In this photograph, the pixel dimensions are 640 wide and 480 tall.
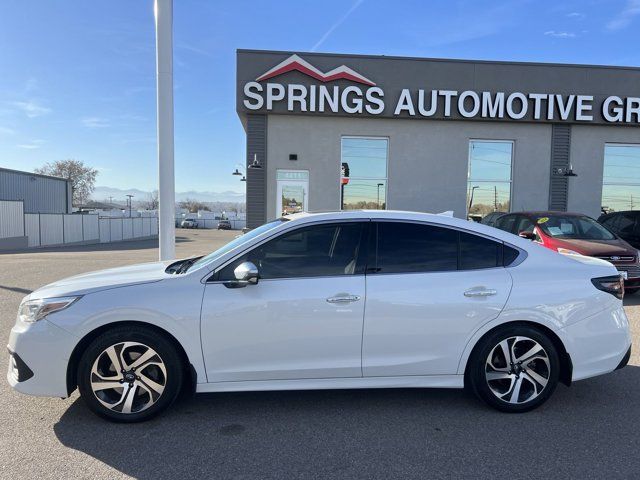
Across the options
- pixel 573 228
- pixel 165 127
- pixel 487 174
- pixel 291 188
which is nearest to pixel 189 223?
pixel 291 188

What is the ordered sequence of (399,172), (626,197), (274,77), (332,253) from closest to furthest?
(332,253) < (274,77) < (399,172) < (626,197)

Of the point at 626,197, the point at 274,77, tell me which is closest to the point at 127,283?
the point at 274,77

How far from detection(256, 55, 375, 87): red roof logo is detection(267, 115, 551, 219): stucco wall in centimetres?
116

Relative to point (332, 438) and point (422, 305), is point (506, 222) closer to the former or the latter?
point (422, 305)

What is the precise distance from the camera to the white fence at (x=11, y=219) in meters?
29.5

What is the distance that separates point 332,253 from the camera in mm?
3729

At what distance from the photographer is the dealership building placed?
13.7m

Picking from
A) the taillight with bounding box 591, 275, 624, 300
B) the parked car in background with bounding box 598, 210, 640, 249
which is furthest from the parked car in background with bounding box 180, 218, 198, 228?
the taillight with bounding box 591, 275, 624, 300

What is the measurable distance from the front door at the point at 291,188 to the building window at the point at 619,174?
9827mm

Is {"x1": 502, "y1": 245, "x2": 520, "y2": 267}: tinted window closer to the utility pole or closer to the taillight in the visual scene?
the taillight

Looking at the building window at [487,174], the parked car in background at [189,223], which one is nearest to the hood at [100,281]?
the building window at [487,174]

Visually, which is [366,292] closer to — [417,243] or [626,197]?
[417,243]

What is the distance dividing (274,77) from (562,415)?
12055mm

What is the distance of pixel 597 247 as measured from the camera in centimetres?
811
